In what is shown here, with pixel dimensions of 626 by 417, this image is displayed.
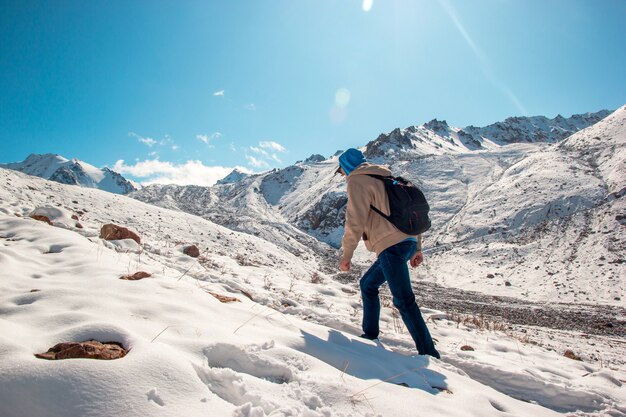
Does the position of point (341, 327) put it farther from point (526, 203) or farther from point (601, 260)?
point (526, 203)

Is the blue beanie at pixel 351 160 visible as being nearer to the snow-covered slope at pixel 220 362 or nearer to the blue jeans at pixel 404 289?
the blue jeans at pixel 404 289

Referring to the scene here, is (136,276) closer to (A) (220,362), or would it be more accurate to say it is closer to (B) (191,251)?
(A) (220,362)

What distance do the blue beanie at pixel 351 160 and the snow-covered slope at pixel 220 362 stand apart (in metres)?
2.01

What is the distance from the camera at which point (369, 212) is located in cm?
395

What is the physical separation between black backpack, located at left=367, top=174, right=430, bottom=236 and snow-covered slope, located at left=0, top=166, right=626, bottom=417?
1.40 meters

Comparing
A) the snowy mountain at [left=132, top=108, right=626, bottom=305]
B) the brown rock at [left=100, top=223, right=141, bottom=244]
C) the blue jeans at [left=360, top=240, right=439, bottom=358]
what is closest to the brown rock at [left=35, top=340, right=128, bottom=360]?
the blue jeans at [left=360, top=240, right=439, bottom=358]

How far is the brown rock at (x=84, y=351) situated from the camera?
1.79 meters

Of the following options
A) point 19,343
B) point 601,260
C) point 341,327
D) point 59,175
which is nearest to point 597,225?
point 601,260

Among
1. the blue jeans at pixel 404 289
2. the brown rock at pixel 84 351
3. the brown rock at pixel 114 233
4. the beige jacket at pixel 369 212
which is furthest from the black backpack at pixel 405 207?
the brown rock at pixel 114 233

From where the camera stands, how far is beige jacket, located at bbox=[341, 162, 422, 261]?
383cm

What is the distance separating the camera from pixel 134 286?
138 inches

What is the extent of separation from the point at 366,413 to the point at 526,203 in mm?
32921

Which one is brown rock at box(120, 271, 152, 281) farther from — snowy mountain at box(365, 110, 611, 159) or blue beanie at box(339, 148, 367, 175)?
snowy mountain at box(365, 110, 611, 159)

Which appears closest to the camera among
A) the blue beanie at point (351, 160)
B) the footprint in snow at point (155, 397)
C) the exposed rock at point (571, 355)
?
the footprint in snow at point (155, 397)
